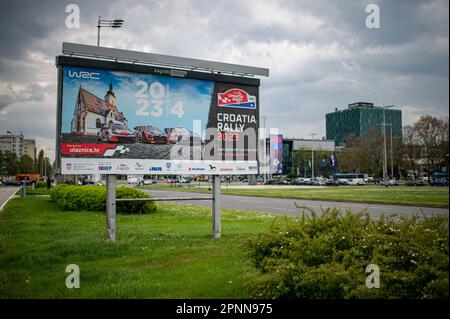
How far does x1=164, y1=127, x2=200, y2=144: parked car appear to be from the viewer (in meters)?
10.2

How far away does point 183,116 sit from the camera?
1021cm

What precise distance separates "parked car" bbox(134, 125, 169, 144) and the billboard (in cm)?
2

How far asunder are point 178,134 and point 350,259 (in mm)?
5985

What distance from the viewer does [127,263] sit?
7531 mm

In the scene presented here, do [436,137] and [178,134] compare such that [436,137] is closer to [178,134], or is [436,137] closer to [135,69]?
[178,134]

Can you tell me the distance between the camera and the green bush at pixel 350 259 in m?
4.31

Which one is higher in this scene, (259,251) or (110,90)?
(110,90)

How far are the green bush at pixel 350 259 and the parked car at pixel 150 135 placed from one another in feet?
14.9

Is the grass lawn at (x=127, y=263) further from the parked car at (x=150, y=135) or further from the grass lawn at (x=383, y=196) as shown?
the grass lawn at (x=383, y=196)

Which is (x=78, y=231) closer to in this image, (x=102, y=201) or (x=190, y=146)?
(x=190, y=146)

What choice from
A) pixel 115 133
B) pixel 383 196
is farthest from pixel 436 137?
pixel 383 196

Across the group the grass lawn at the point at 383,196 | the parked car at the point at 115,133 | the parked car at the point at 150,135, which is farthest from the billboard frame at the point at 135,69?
the grass lawn at the point at 383,196
